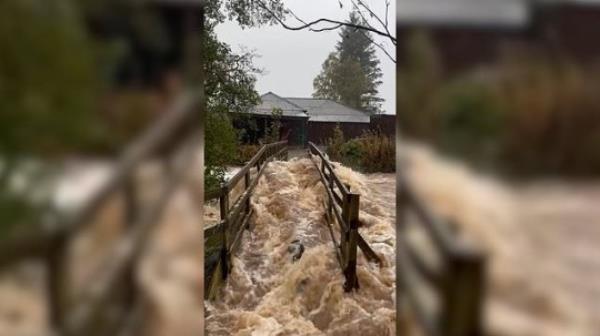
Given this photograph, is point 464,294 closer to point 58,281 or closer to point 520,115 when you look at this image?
point 520,115

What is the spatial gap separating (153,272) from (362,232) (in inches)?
50.3

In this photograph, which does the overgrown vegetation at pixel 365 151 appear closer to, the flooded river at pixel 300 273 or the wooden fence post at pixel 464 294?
the flooded river at pixel 300 273

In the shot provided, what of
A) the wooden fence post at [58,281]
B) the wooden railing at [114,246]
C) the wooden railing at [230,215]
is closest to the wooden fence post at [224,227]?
the wooden railing at [230,215]

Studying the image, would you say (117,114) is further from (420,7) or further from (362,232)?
(362,232)

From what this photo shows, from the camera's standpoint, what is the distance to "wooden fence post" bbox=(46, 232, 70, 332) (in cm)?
35

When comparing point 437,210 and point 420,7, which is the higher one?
point 420,7

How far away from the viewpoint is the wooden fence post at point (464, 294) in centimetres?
41

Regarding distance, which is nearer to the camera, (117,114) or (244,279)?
(117,114)

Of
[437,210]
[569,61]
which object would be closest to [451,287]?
[437,210]

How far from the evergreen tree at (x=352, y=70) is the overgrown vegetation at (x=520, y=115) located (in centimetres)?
92

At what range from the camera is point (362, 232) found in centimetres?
166

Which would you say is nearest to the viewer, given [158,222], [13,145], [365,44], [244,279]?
[13,145]

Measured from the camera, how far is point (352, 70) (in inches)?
55.5

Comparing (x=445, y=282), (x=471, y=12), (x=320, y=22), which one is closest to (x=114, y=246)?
(x=445, y=282)
